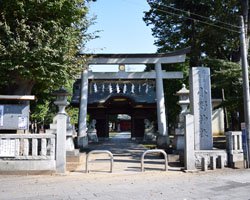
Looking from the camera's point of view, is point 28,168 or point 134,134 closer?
point 28,168

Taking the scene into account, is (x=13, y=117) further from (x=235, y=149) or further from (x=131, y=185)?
(x=235, y=149)

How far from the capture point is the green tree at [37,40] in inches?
475

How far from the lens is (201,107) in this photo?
13.1 meters

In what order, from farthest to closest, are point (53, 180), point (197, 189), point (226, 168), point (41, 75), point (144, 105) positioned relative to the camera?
point (144, 105)
point (41, 75)
point (226, 168)
point (53, 180)
point (197, 189)

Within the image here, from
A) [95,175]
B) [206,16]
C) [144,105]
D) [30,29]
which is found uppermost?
[206,16]

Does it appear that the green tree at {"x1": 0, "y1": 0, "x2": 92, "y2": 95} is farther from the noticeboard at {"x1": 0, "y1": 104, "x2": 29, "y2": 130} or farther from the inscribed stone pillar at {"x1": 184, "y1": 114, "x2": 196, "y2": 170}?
the inscribed stone pillar at {"x1": 184, "y1": 114, "x2": 196, "y2": 170}

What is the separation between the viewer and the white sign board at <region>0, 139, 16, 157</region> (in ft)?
34.3

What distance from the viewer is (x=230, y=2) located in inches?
821

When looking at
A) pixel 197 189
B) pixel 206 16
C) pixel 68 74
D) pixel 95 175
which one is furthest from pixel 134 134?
pixel 197 189

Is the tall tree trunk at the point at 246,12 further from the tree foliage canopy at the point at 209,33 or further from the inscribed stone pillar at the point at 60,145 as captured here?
the inscribed stone pillar at the point at 60,145

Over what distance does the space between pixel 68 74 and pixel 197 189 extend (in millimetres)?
8048

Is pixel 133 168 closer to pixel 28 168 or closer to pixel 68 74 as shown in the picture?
pixel 28 168

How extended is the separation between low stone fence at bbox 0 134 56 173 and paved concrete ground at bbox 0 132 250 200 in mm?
495

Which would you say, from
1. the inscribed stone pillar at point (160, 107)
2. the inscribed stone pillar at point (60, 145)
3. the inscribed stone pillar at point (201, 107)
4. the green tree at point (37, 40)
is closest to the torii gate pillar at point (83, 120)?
the inscribed stone pillar at point (160, 107)
